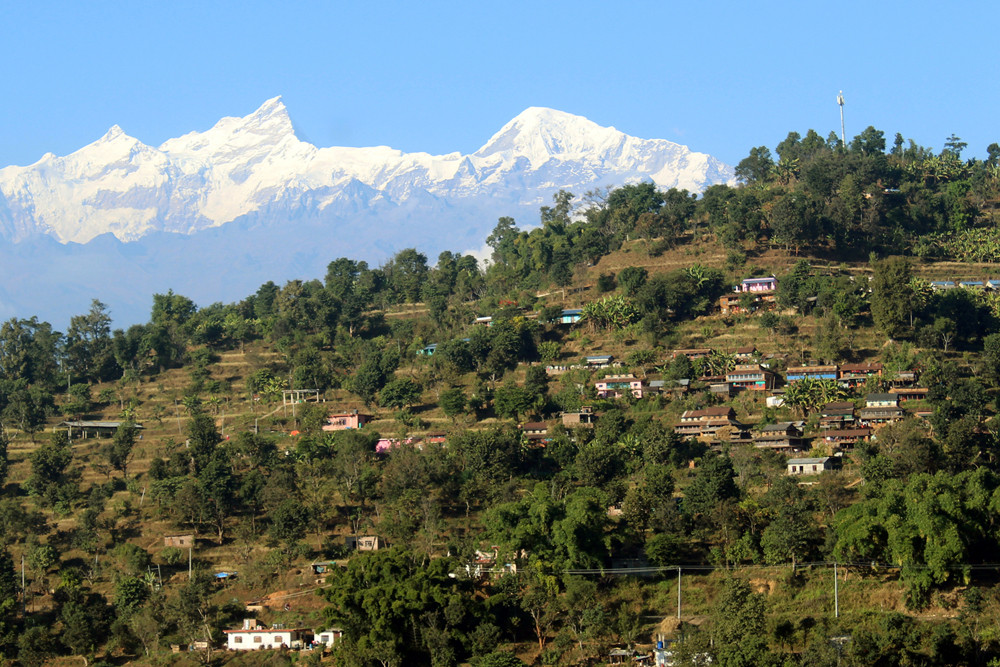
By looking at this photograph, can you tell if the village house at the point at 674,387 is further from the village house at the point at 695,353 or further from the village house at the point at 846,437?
the village house at the point at 846,437

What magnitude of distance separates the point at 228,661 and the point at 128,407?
24286mm

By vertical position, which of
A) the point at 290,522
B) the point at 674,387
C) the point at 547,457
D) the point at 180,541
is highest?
the point at 674,387

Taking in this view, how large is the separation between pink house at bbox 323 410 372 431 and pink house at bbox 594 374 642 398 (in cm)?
977

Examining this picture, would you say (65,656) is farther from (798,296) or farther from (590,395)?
(798,296)

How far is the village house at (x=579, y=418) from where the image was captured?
145 feet

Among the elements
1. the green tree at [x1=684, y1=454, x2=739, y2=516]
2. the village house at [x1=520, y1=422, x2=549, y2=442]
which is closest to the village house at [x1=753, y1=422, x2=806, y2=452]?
the green tree at [x1=684, y1=454, x2=739, y2=516]

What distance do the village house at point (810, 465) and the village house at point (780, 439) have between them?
1.69 meters

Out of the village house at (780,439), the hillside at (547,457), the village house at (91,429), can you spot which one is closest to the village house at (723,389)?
the hillside at (547,457)

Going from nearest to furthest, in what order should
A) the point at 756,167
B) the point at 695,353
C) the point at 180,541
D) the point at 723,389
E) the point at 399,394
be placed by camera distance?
the point at 180,541
the point at 723,389
the point at 695,353
the point at 399,394
the point at 756,167

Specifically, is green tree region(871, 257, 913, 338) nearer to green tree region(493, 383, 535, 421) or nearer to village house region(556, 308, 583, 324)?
village house region(556, 308, 583, 324)

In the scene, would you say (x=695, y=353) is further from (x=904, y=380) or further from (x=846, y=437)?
(x=846, y=437)

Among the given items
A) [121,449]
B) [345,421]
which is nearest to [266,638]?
[121,449]

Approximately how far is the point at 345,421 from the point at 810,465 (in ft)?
62.6

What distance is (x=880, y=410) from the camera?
1630 inches
